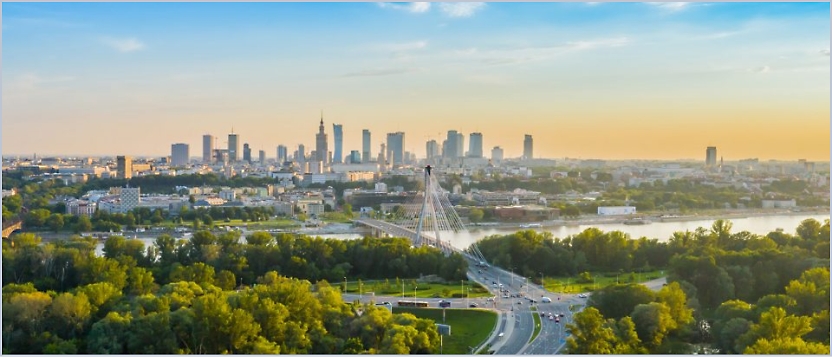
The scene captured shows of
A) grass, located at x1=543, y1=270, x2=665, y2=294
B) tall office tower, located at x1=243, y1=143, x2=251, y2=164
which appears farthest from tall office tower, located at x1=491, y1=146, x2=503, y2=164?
grass, located at x1=543, y1=270, x2=665, y2=294

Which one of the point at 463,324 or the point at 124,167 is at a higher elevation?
the point at 124,167

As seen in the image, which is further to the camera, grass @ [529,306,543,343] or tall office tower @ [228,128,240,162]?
tall office tower @ [228,128,240,162]

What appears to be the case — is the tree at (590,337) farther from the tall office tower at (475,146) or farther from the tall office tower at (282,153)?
the tall office tower at (282,153)

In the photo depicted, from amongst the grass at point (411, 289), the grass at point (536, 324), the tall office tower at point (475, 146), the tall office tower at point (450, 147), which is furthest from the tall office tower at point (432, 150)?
the grass at point (536, 324)

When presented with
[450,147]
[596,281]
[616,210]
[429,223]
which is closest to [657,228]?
[616,210]

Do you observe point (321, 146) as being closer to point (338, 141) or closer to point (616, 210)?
point (338, 141)

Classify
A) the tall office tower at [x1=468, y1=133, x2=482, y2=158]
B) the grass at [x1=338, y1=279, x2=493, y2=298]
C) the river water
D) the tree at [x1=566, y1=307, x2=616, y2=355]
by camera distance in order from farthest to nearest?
the tall office tower at [x1=468, y1=133, x2=482, y2=158], the river water, the grass at [x1=338, y1=279, x2=493, y2=298], the tree at [x1=566, y1=307, x2=616, y2=355]

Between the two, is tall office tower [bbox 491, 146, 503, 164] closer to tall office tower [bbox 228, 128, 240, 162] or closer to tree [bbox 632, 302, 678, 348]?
tall office tower [bbox 228, 128, 240, 162]
